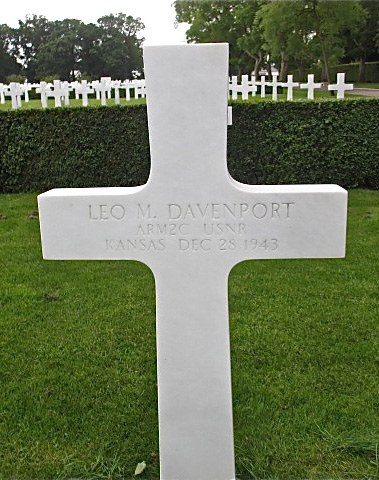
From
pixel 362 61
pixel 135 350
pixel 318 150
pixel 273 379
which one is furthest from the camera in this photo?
pixel 362 61

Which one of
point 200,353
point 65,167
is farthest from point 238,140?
point 200,353

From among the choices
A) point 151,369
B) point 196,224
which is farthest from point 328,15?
point 196,224

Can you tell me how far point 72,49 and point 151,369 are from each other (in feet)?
148

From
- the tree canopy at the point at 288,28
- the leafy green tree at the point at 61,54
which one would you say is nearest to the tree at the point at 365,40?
the tree canopy at the point at 288,28

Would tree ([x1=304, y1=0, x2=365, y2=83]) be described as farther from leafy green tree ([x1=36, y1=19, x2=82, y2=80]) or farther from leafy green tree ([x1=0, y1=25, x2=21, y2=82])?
leafy green tree ([x1=0, y1=25, x2=21, y2=82])

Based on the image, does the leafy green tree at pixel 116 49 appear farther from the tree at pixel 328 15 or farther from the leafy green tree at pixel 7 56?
the tree at pixel 328 15

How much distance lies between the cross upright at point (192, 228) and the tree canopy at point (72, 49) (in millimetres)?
43960

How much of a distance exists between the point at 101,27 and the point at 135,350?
47.8m

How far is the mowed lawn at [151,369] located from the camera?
111 inches

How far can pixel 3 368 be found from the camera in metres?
3.68

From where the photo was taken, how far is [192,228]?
2.18 metres

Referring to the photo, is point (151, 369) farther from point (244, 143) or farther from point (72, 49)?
point (72, 49)

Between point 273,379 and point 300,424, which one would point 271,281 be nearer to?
point 273,379

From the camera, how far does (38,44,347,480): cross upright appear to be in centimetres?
205
